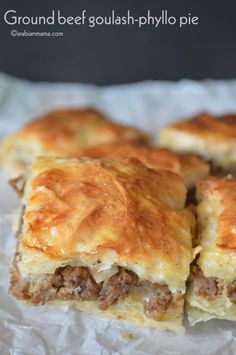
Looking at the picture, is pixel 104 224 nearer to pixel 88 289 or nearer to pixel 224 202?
pixel 88 289

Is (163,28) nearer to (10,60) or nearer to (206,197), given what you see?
(10,60)

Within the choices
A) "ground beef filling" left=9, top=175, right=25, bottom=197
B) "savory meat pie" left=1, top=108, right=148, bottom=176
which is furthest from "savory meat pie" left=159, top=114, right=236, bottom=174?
"ground beef filling" left=9, top=175, right=25, bottom=197

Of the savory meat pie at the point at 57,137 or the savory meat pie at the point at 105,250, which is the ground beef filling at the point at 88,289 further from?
the savory meat pie at the point at 57,137

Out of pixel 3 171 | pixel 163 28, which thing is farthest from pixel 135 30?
pixel 3 171

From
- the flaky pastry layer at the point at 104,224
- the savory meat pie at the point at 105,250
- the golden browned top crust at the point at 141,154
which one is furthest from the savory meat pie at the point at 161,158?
the savory meat pie at the point at 105,250

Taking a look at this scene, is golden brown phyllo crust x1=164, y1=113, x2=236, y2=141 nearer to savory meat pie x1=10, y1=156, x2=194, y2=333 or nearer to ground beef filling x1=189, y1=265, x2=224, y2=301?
savory meat pie x1=10, y1=156, x2=194, y2=333

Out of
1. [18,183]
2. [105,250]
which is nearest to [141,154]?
[18,183]
